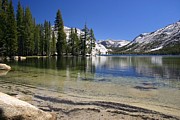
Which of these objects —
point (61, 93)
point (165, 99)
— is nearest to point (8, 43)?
point (61, 93)

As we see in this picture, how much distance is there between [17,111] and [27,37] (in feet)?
218

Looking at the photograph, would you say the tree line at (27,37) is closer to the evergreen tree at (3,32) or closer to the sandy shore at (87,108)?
the evergreen tree at (3,32)

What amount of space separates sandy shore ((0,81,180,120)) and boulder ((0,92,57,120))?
1.17 metres

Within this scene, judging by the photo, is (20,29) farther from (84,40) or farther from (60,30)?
(84,40)

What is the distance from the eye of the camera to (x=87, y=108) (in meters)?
9.16

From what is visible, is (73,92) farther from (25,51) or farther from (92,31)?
(92,31)

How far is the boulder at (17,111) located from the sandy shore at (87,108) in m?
1.17

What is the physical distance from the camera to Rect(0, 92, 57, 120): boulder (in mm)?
6560

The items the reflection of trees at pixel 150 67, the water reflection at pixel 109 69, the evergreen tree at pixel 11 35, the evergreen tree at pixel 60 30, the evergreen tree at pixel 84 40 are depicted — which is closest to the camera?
the water reflection at pixel 109 69

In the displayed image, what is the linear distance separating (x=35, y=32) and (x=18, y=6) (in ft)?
44.1

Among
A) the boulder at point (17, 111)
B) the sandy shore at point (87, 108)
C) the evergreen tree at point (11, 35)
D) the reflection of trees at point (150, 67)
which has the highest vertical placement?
the evergreen tree at point (11, 35)

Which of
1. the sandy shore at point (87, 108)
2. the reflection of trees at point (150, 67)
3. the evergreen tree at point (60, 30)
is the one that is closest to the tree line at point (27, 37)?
the evergreen tree at point (60, 30)

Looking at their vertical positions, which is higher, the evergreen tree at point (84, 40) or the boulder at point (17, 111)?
the evergreen tree at point (84, 40)

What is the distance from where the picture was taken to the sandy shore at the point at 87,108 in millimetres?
7992
